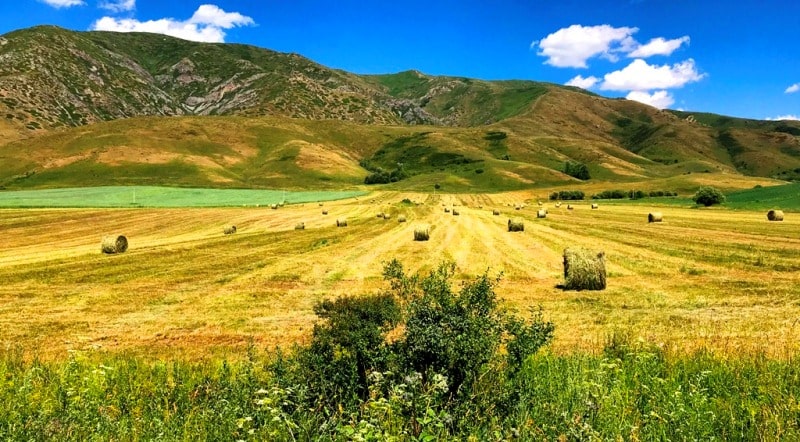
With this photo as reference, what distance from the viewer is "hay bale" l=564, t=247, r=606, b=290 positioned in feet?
76.5

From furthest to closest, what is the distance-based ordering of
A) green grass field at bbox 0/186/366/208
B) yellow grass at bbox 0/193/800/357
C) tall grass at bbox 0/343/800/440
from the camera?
green grass field at bbox 0/186/366/208 < yellow grass at bbox 0/193/800/357 < tall grass at bbox 0/343/800/440

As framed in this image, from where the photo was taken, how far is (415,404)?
774 centimetres

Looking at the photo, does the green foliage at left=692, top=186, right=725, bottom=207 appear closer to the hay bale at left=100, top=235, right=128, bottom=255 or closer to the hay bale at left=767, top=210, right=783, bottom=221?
the hay bale at left=767, top=210, right=783, bottom=221

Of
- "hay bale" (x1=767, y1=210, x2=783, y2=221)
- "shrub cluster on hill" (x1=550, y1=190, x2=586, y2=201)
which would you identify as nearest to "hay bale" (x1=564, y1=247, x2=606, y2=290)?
"hay bale" (x1=767, y1=210, x2=783, y2=221)

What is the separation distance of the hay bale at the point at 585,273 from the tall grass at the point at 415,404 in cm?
1160

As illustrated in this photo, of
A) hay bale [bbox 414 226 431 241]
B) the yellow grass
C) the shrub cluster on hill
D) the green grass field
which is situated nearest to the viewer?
the yellow grass

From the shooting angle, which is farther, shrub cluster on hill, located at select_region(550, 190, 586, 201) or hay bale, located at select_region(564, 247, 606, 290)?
shrub cluster on hill, located at select_region(550, 190, 586, 201)

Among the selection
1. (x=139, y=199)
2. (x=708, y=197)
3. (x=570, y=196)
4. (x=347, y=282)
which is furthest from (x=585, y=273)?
(x=570, y=196)

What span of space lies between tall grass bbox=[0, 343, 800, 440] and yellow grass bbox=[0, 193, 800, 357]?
288 centimetres

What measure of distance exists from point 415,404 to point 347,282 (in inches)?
704

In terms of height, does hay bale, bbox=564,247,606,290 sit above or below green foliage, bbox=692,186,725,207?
below

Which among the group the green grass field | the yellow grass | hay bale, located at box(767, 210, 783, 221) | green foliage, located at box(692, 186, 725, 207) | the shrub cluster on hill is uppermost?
the green grass field

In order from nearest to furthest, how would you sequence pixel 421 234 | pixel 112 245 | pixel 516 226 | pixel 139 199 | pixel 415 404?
pixel 415 404
pixel 112 245
pixel 421 234
pixel 516 226
pixel 139 199

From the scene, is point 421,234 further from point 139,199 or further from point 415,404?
point 139,199
